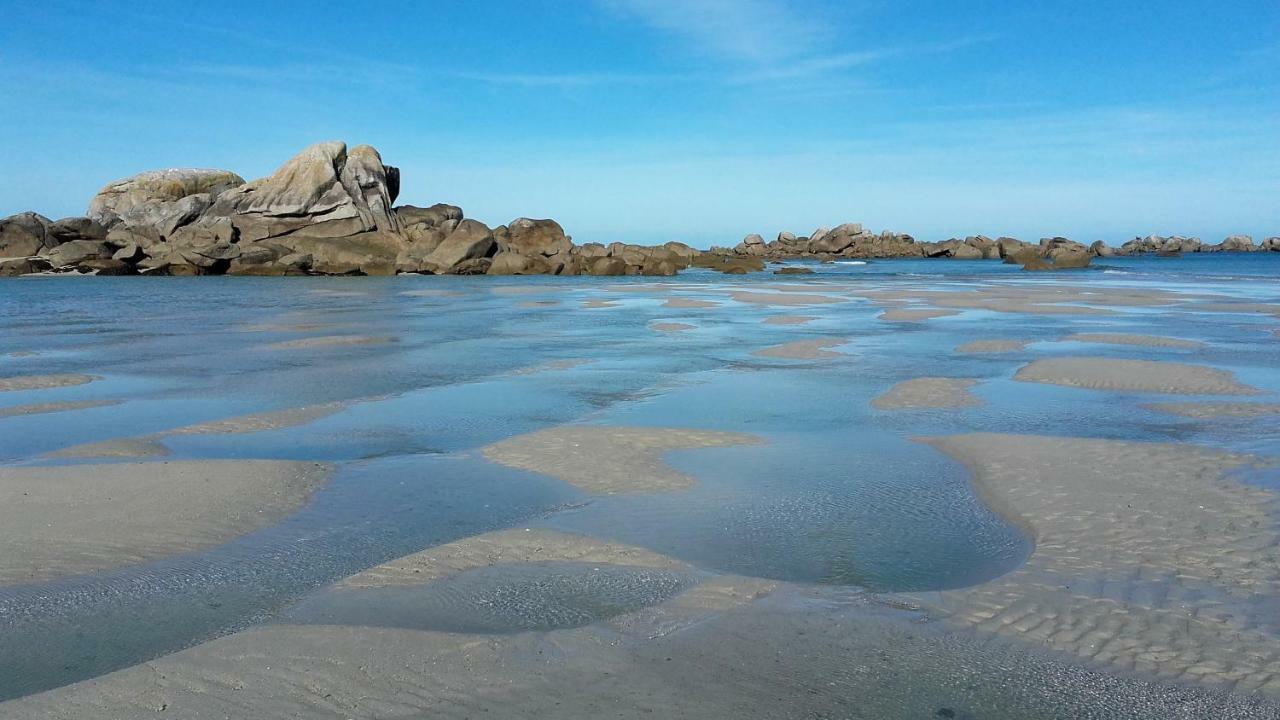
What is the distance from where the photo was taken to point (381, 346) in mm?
18047

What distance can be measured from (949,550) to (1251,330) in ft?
61.1

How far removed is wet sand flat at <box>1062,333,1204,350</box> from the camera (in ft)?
57.4

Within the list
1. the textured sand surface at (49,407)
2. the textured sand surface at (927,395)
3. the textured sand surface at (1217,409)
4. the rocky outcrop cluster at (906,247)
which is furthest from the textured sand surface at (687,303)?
the rocky outcrop cluster at (906,247)

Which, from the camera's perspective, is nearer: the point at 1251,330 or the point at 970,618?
the point at 970,618

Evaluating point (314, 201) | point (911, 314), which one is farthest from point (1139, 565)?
point (314, 201)

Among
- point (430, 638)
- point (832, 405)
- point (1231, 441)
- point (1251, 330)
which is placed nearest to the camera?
point (430, 638)

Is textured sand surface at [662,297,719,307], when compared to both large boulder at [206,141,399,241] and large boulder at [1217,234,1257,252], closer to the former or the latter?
large boulder at [206,141,399,241]

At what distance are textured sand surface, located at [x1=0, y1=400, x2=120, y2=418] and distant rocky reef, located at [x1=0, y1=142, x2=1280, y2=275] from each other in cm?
4337

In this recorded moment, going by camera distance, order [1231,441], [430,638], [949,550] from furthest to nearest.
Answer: [1231,441]
[949,550]
[430,638]

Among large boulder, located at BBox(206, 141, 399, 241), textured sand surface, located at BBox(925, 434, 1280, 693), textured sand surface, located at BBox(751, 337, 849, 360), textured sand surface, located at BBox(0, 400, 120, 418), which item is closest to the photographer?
textured sand surface, located at BBox(925, 434, 1280, 693)

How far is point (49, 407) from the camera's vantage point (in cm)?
1119

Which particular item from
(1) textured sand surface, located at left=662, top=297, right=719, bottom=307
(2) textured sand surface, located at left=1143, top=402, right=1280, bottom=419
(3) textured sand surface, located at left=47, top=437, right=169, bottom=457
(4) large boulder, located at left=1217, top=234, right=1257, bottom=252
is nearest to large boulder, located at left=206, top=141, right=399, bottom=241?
(1) textured sand surface, located at left=662, top=297, right=719, bottom=307

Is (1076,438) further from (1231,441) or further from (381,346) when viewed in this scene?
(381,346)

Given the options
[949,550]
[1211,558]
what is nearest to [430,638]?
[949,550]
